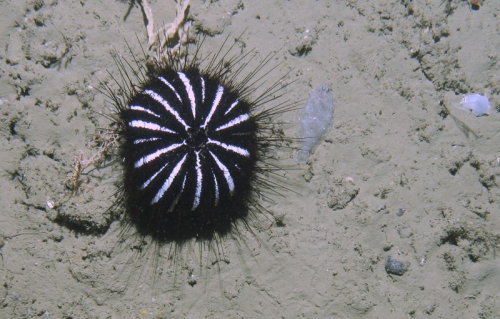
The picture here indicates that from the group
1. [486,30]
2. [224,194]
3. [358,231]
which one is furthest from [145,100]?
[486,30]

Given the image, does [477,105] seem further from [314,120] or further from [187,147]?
[187,147]

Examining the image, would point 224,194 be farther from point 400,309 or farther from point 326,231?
point 400,309

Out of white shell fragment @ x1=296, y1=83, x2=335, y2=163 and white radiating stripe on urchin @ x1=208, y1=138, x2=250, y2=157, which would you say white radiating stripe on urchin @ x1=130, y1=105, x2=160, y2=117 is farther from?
white shell fragment @ x1=296, y1=83, x2=335, y2=163

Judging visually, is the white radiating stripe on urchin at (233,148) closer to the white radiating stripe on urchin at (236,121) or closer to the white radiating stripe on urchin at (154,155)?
the white radiating stripe on urchin at (236,121)

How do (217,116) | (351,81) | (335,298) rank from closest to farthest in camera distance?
(217,116)
(335,298)
(351,81)

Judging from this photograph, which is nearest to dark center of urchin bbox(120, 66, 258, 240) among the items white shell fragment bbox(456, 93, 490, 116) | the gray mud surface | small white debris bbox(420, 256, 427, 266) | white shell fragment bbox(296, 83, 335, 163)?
the gray mud surface

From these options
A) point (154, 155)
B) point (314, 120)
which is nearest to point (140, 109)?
point (154, 155)
